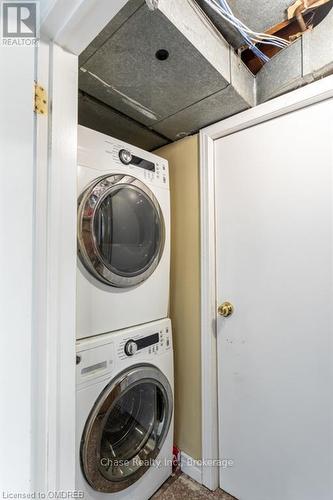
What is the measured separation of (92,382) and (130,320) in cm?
30

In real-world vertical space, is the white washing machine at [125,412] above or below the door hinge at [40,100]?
below

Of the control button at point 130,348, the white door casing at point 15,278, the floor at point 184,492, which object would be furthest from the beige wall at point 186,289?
the white door casing at point 15,278

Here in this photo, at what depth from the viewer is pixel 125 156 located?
1.19 meters

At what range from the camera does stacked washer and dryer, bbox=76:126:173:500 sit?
3.27ft

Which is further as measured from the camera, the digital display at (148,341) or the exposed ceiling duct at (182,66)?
the digital display at (148,341)

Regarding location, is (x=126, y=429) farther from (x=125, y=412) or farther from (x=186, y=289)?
(x=186, y=289)

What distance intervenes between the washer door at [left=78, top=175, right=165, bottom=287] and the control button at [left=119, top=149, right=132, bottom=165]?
0.08 meters

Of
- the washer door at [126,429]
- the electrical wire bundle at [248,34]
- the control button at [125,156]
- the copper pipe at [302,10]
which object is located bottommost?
the washer door at [126,429]

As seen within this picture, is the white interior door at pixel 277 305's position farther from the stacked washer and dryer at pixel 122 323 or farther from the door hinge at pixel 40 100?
the door hinge at pixel 40 100

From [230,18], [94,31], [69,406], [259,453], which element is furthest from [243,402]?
[230,18]

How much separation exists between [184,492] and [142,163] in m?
1.80

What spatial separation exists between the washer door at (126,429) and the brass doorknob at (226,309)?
46 centimetres

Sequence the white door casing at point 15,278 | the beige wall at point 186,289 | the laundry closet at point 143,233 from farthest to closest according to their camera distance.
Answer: the beige wall at point 186,289 < the laundry closet at point 143,233 < the white door casing at point 15,278

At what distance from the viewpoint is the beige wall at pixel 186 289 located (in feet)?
4.77
